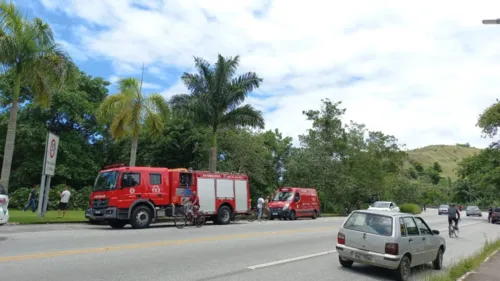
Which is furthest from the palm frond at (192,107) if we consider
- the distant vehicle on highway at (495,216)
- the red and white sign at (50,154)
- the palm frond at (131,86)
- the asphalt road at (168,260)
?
the distant vehicle on highway at (495,216)

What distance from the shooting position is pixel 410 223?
9.93 m

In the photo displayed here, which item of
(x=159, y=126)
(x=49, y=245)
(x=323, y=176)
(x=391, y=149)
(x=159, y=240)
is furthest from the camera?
(x=391, y=149)

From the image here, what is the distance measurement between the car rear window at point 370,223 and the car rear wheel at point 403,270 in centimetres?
67

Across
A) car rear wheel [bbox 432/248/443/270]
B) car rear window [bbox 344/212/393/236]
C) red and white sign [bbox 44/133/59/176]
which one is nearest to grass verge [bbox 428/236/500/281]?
car rear wheel [bbox 432/248/443/270]

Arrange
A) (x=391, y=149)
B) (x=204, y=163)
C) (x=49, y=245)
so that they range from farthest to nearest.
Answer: (x=391, y=149) < (x=204, y=163) < (x=49, y=245)

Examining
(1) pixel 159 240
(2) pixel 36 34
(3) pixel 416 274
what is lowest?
(3) pixel 416 274

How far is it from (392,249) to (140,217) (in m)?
12.5

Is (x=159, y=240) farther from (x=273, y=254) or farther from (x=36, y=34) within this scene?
(x=36, y=34)

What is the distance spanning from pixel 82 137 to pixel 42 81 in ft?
70.0

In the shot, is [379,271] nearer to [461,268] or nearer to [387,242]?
[387,242]

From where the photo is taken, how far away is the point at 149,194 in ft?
63.2

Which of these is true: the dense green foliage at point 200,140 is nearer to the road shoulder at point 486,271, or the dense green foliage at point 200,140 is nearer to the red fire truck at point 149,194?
the red fire truck at point 149,194

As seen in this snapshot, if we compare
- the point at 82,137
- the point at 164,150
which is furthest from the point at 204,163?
the point at 82,137

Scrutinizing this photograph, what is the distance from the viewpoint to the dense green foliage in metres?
28.5
